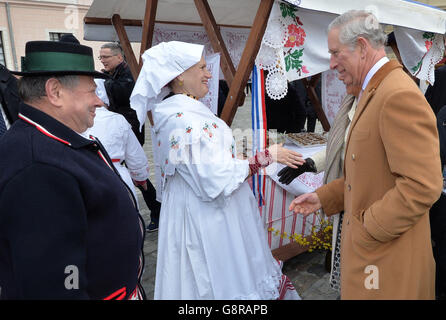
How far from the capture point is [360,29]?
4.95 feet

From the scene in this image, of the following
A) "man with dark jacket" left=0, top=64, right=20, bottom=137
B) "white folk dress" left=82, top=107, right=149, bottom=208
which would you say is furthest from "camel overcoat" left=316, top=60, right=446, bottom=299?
"man with dark jacket" left=0, top=64, right=20, bottom=137

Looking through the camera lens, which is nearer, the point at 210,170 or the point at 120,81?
the point at 210,170

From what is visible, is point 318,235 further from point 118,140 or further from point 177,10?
point 177,10

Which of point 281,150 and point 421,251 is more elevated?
point 281,150

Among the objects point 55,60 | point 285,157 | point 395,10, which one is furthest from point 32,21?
point 55,60

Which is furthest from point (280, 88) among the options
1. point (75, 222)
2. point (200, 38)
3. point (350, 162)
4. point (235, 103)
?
point (200, 38)

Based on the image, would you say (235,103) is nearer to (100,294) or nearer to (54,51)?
(54,51)

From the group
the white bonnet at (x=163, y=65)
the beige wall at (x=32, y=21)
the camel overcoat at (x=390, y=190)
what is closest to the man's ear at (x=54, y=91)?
the white bonnet at (x=163, y=65)

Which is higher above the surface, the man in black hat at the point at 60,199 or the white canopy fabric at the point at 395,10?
the white canopy fabric at the point at 395,10

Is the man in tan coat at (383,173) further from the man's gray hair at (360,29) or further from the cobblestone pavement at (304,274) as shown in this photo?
the cobblestone pavement at (304,274)

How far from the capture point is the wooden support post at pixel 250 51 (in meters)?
2.26

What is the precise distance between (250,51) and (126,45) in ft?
6.48
